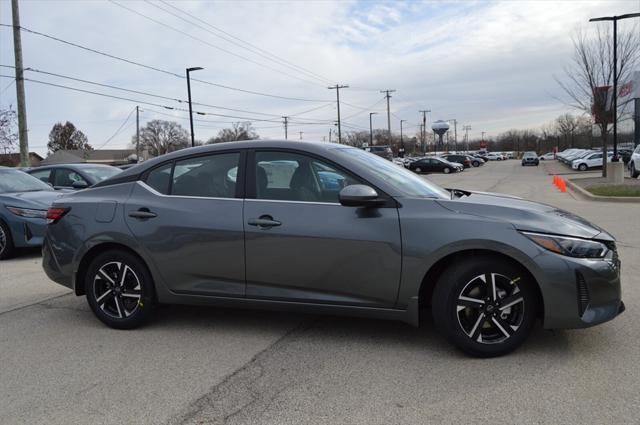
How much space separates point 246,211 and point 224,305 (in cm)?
83

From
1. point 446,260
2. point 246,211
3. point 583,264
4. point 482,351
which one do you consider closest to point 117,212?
point 246,211

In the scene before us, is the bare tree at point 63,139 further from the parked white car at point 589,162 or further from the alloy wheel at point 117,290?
the alloy wheel at point 117,290

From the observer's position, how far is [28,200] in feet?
27.9

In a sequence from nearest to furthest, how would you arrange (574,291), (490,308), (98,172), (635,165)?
(574,291)
(490,308)
(98,172)
(635,165)

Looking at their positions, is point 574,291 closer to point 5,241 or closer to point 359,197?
point 359,197

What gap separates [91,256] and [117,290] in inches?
16.5

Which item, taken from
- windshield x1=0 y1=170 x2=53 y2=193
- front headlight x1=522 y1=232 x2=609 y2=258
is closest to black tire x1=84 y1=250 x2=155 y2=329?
front headlight x1=522 y1=232 x2=609 y2=258

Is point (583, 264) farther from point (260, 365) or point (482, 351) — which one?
point (260, 365)

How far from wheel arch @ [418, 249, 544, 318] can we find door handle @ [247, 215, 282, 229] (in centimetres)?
121

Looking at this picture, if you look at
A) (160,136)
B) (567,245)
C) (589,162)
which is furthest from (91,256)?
(160,136)

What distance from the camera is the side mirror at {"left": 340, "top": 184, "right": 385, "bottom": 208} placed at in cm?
386

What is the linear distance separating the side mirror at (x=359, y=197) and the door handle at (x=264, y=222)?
0.59 meters

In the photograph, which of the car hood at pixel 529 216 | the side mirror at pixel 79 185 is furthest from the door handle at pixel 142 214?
the side mirror at pixel 79 185

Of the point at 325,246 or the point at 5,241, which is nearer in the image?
the point at 325,246
